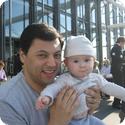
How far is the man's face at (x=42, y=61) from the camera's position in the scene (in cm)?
184

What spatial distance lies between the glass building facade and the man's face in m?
6.14

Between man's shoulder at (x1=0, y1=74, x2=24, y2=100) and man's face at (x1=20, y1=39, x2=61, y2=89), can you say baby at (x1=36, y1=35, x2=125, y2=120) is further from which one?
man's shoulder at (x1=0, y1=74, x2=24, y2=100)

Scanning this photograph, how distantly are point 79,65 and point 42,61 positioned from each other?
0.34 m

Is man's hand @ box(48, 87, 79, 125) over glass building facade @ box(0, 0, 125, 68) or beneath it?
beneath

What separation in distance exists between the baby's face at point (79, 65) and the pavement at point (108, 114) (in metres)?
3.41

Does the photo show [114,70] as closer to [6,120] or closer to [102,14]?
[6,120]

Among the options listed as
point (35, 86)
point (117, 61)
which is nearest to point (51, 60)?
point (35, 86)

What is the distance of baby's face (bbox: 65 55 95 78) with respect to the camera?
213 cm

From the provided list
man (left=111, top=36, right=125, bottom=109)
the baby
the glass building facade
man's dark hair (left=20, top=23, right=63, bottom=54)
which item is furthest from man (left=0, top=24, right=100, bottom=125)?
the glass building facade

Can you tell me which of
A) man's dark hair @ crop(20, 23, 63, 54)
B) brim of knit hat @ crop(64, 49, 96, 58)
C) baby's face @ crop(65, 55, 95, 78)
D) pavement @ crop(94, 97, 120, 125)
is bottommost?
pavement @ crop(94, 97, 120, 125)

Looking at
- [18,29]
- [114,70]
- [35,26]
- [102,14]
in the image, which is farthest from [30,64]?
[102,14]

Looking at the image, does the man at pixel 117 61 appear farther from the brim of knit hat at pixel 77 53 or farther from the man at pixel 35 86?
the man at pixel 35 86

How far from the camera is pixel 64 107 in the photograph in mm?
1776

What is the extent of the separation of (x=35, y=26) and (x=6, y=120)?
1.69ft
